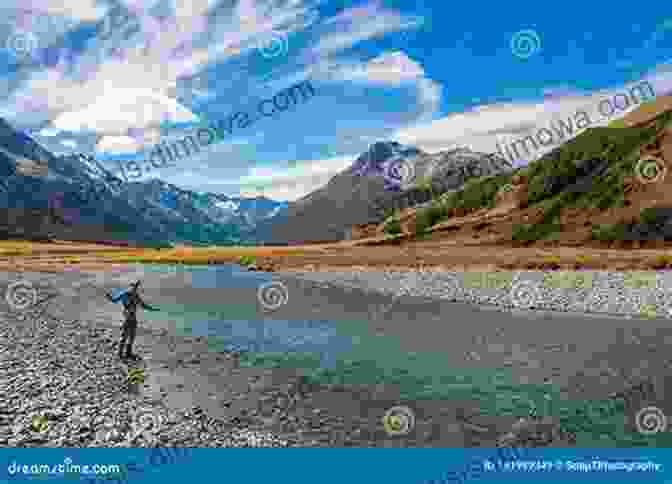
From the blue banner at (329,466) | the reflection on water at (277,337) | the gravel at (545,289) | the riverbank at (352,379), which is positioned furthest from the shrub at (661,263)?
the blue banner at (329,466)

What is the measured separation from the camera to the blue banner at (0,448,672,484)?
13.0m

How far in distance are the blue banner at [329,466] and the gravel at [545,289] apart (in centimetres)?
2954

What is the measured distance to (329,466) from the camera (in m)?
13.8

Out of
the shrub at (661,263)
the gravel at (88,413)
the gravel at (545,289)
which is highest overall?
the shrub at (661,263)

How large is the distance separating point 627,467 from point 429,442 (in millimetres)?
5292

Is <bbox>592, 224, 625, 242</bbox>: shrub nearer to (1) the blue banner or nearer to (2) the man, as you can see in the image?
(2) the man

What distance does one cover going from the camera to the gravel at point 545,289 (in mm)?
43469

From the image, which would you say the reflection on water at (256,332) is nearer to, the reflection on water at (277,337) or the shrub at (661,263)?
the reflection on water at (277,337)

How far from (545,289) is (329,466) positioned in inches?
1797

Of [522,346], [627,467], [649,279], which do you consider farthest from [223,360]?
[649,279]

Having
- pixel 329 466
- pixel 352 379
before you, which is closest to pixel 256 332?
pixel 352 379

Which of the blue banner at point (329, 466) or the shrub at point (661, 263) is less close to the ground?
the shrub at point (661, 263)

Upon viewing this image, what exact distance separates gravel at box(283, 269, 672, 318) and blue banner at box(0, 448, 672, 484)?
29.5 meters

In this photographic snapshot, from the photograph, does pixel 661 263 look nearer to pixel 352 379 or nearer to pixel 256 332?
pixel 256 332
